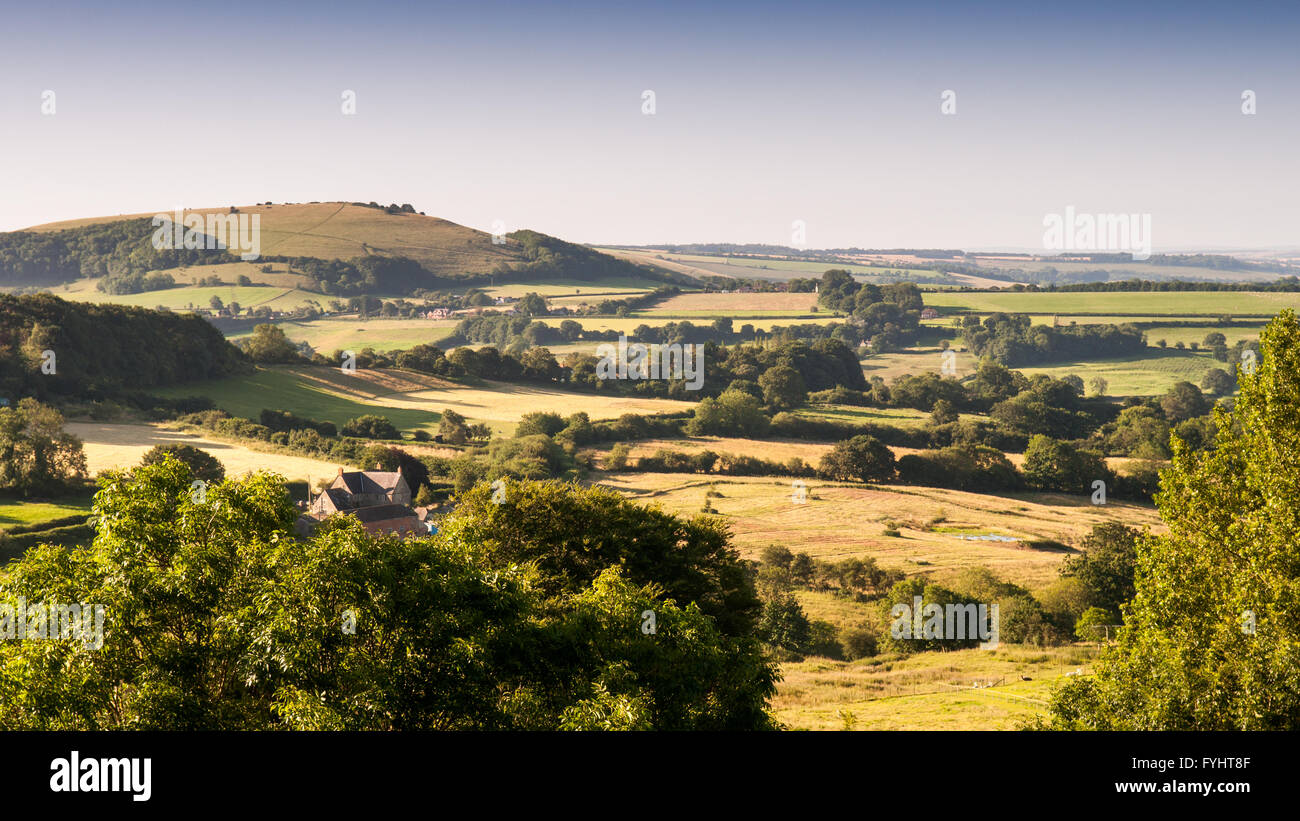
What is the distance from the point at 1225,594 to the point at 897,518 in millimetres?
57661

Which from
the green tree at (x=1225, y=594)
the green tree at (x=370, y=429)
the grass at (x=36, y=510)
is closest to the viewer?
the green tree at (x=1225, y=594)

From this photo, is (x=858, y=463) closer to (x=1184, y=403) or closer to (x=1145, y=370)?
(x=1184, y=403)

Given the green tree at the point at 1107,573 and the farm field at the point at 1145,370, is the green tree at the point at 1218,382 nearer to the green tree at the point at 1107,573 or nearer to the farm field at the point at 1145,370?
the farm field at the point at 1145,370

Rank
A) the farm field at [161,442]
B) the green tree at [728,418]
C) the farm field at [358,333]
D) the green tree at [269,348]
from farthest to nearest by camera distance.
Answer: the farm field at [358,333], the green tree at [269,348], the green tree at [728,418], the farm field at [161,442]

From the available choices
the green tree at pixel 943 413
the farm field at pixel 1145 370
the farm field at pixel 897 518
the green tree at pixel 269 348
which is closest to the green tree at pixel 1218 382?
the farm field at pixel 1145 370

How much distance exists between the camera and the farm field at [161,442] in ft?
237

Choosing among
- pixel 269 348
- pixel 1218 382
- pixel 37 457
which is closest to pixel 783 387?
pixel 269 348

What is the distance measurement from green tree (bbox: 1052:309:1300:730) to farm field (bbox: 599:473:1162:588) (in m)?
37.7

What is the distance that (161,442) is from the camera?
78.7 metres

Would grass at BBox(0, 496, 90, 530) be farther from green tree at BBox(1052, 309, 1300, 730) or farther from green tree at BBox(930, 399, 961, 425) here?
green tree at BBox(930, 399, 961, 425)

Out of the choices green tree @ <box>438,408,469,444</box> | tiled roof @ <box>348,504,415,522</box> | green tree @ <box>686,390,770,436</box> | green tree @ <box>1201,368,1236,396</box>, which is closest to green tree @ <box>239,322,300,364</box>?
green tree @ <box>438,408,469,444</box>

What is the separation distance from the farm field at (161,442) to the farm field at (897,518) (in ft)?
84.8

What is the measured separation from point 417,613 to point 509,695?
8.44ft
